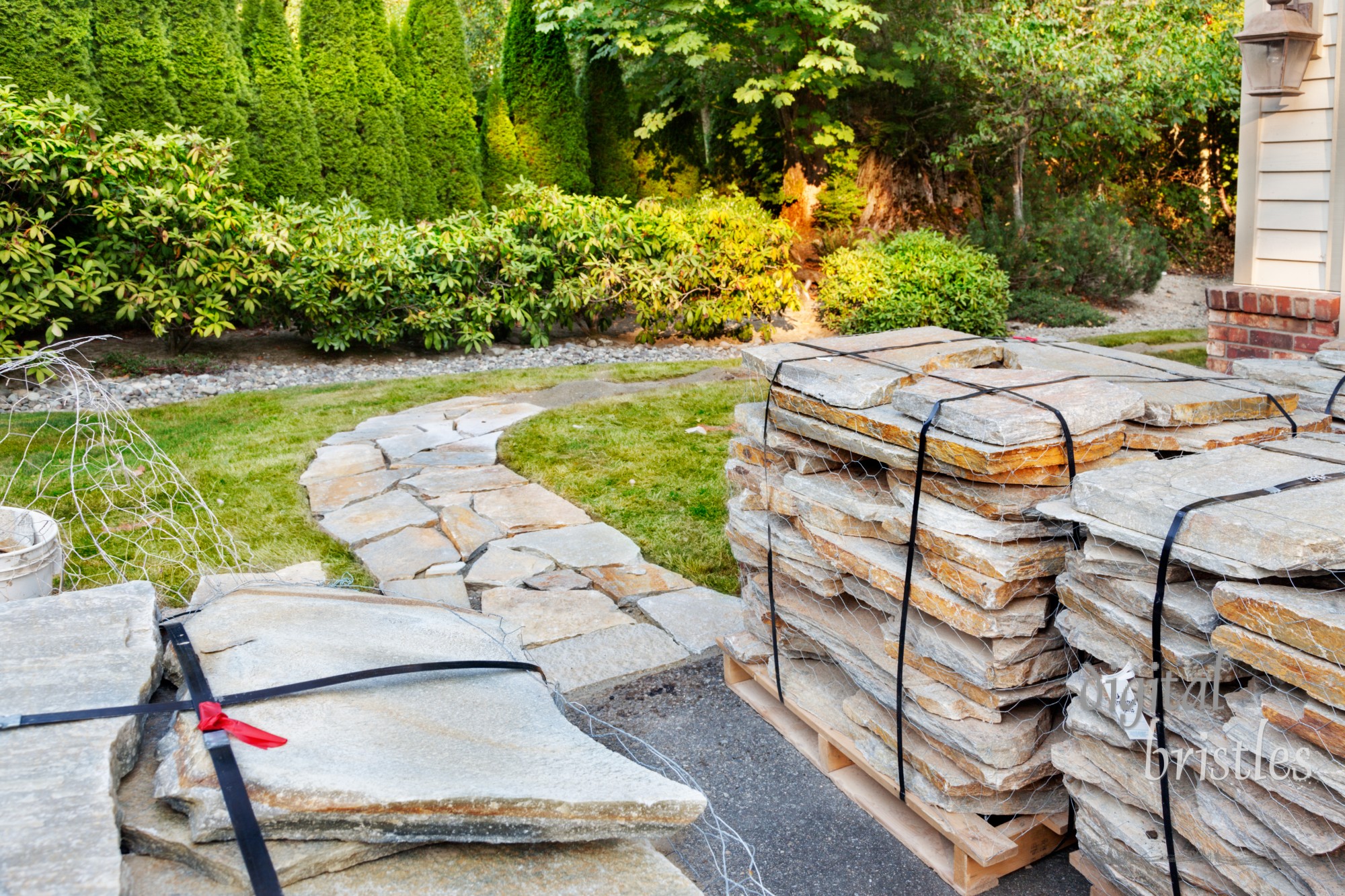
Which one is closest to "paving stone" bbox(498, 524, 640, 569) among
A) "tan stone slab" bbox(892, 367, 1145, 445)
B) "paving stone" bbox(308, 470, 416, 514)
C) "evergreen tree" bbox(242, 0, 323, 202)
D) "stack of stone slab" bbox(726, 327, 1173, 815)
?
"paving stone" bbox(308, 470, 416, 514)

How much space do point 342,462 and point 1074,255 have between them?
8472mm

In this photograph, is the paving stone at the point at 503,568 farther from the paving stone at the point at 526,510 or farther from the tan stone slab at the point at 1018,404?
the tan stone slab at the point at 1018,404

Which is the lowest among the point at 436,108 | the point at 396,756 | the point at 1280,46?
the point at 396,756

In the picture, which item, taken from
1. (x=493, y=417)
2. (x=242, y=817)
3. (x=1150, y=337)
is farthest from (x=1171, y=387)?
(x=1150, y=337)

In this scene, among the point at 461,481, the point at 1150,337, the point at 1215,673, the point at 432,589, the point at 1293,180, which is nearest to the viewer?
the point at 1215,673

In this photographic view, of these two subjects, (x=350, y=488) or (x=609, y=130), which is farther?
(x=609, y=130)

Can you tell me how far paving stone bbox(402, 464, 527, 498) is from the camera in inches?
194

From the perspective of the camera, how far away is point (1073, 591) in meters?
2.01

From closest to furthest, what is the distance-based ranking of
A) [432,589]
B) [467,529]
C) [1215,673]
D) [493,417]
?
[1215,673]
[432,589]
[467,529]
[493,417]

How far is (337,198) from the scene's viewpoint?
9.33m

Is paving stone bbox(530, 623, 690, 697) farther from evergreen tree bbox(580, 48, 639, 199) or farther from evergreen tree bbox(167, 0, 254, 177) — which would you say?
evergreen tree bbox(580, 48, 639, 199)

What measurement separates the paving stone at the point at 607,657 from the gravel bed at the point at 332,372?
474 centimetres

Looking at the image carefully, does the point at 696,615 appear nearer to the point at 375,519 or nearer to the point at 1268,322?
the point at 375,519

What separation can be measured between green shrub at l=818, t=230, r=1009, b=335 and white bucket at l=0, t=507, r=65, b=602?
671 centimetres
